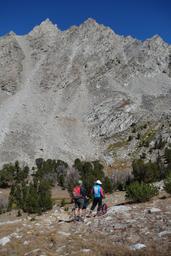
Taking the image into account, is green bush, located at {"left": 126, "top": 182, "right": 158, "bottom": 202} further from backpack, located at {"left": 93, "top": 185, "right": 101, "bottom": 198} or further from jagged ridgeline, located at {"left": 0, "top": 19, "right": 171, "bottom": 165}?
jagged ridgeline, located at {"left": 0, "top": 19, "right": 171, "bottom": 165}

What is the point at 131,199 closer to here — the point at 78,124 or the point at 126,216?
the point at 126,216

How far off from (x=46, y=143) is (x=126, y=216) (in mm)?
57617

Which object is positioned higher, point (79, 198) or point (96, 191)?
point (96, 191)

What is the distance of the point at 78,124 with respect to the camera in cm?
8394

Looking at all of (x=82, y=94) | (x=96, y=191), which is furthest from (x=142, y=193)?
(x=82, y=94)

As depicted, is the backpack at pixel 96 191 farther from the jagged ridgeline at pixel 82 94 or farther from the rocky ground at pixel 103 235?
the jagged ridgeline at pixel 82 94

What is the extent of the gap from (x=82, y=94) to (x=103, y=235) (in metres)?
82.3

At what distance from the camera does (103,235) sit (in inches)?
531

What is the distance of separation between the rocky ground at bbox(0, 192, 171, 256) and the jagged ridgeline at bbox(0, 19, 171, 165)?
4412cm

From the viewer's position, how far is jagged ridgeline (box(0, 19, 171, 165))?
7175cm

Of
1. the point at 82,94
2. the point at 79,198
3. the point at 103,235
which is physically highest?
the point at 82,94

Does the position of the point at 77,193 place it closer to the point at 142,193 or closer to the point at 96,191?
the point at 96,191

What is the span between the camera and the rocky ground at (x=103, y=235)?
11781 millimetres

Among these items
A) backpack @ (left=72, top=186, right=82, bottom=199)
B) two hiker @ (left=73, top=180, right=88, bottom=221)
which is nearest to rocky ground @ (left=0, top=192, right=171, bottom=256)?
two hiker @ (left=73, top=180, right=88, bottom=221)
